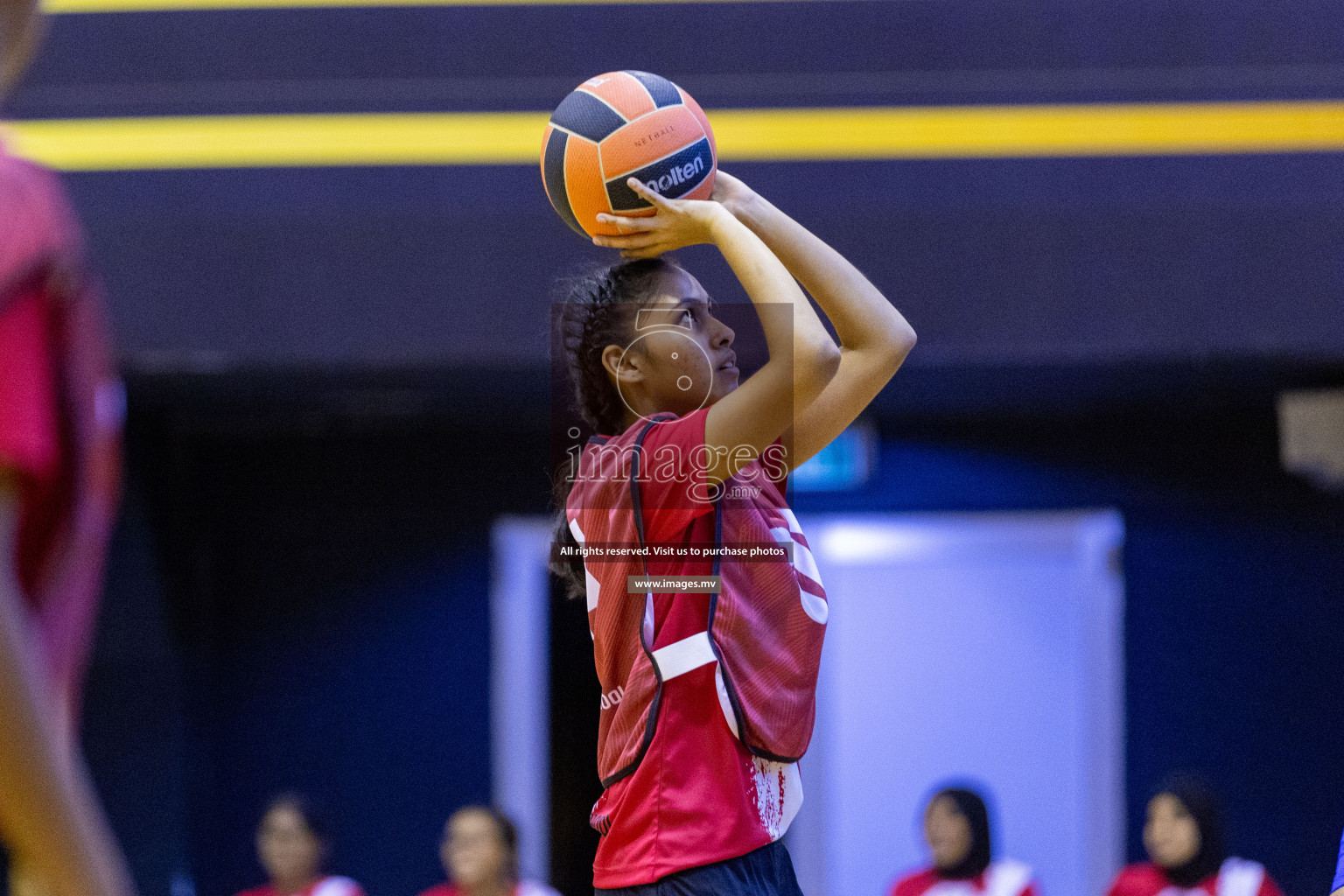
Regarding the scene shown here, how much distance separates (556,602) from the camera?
695 cm

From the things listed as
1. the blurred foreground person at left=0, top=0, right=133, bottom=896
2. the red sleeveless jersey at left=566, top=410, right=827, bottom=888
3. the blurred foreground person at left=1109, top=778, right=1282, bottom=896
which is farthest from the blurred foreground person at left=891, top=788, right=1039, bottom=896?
the blurred foreground person at left=0, top=0, right=133, bottom=896

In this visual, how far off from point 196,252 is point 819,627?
4.26 m

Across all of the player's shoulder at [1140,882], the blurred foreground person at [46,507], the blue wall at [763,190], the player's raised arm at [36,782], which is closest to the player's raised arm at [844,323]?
the blurred foreground person at [46,507]

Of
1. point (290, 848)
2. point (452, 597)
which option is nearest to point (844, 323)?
point (290, 848)

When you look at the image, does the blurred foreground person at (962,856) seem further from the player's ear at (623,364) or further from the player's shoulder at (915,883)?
the player's ear at (623,364)

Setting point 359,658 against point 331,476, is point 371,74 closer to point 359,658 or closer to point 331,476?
point 331,476

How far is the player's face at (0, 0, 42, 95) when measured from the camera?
106 centimetres

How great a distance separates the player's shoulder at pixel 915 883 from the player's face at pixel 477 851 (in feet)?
5.38

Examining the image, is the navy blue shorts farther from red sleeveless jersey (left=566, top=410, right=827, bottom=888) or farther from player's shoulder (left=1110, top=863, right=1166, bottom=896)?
player's shoulder (left=1110, top=863, right=1166, bottom=896)

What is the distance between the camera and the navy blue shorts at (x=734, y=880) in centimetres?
231

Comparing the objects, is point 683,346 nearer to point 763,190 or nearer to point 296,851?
point 763,190

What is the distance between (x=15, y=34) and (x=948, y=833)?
524cm

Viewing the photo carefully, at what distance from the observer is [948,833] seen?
5668 mm

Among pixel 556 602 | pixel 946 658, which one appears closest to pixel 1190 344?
pixel 946 658
